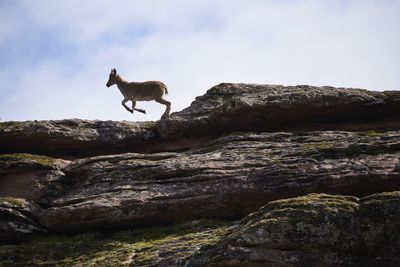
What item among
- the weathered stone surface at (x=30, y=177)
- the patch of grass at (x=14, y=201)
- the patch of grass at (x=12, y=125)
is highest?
the patch of grass at (x=12, y=125)

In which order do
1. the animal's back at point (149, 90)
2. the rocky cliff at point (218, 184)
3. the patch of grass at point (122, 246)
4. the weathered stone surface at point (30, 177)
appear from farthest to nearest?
the animal's back at point (149, 90), the weathered stone surface at point (30, 177), the patch of grass at point (122, 246), the rocky cliff at point (218, 184)

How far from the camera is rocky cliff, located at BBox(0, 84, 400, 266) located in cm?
1421

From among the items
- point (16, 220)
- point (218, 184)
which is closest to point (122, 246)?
point (218, 184)

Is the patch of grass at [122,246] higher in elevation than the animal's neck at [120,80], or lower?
lower

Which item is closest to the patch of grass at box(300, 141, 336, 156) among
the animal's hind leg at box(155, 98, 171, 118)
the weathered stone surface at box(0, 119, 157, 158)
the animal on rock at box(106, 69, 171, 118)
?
the weathered stone surface at box(0, 119, 157, 158)

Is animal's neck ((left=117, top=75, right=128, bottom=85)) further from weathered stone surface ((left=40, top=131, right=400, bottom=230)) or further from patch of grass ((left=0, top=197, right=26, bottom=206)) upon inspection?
patch of grass ((left=0, top=197, right=26, bottom=206))

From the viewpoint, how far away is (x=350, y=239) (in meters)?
14.0

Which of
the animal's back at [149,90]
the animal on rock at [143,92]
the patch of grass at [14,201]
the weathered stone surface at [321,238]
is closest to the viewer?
the weathered stone surface at [321,238]

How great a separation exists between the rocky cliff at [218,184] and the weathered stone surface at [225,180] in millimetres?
38

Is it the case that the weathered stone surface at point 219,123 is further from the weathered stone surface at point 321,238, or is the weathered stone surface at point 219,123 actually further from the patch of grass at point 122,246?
the weathered stone surface at point 321,238

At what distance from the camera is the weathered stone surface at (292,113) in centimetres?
2334

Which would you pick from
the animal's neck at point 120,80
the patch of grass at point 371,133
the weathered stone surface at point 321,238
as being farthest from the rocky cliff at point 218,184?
the animal's neck at point 120,80

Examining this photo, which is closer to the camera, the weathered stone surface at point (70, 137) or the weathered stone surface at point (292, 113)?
the weathered stone surface at point (292, 113)

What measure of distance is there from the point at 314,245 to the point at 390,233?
71.8 inches
